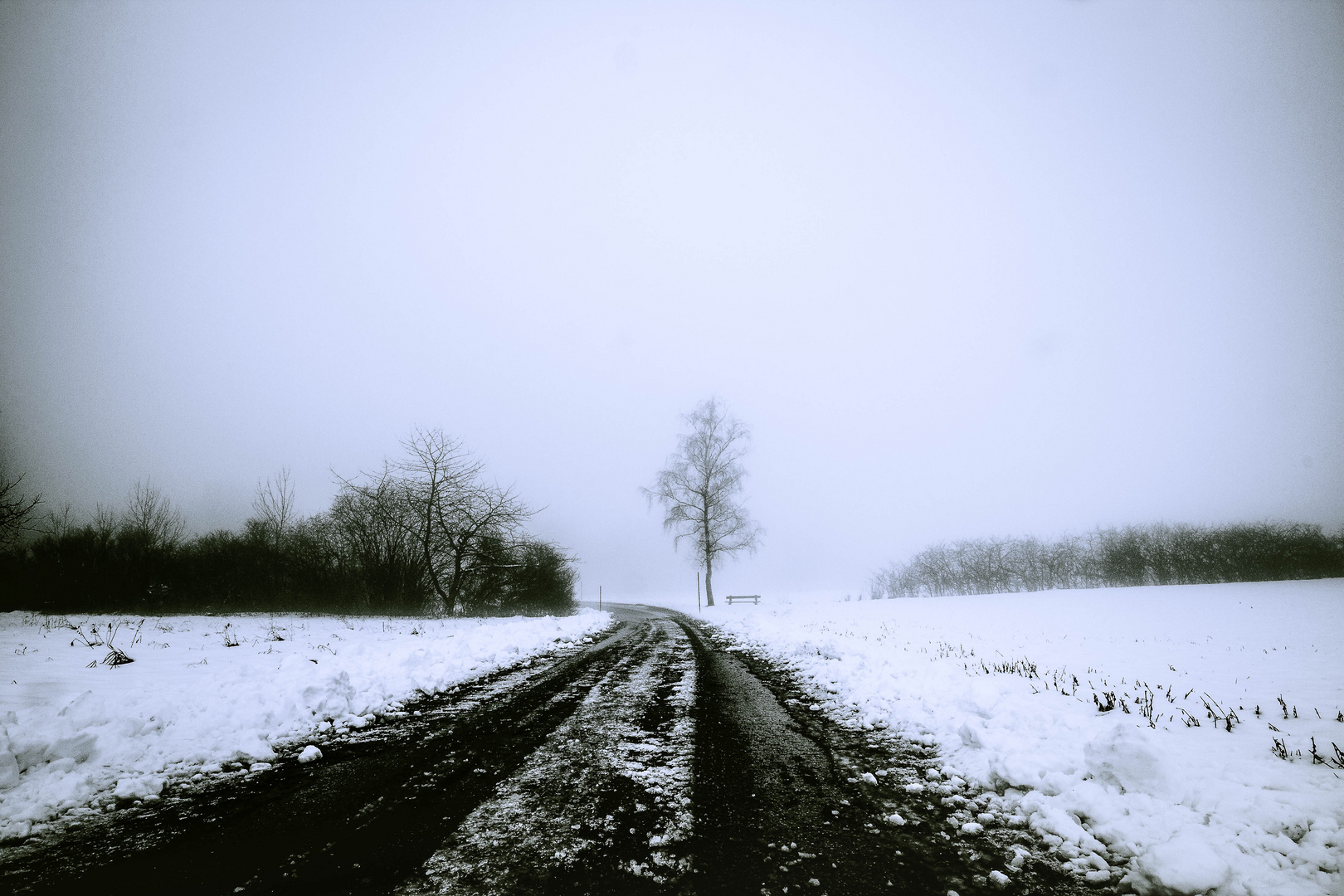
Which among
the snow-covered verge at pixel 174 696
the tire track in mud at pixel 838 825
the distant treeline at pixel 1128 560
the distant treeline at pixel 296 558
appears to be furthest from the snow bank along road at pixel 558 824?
the distant treeline at pixel 1128 560

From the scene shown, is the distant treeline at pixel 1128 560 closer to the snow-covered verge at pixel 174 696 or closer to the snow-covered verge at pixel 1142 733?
the snow-covered verge at pixel 1142 733

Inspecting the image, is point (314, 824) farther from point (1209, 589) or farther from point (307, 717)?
point (1209, 589)

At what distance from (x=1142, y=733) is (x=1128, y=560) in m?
29.7

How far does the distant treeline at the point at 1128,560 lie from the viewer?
22688mm

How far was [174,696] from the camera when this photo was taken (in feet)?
16.8

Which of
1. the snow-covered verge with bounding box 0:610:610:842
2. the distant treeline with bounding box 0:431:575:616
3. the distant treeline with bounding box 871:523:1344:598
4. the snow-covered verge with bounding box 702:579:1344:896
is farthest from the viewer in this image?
the distant treeline with bounding box 871:523:1344:598

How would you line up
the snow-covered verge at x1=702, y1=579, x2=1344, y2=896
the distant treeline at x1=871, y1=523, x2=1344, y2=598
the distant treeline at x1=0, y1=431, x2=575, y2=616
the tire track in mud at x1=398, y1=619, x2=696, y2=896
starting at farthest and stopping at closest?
the distant treeline at x1=871, y1=523, x2=1344, y2=598
the distant treeline at x1=0, y1=431, x2=575, y2=616
the snow-covered verge at x1=702, y1=579, x2=1344, y2=896
the tire track in mud at x1=398, y1=619, x2=696, y2=896

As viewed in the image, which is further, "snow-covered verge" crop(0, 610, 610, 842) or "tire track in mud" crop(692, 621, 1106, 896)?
"snow-covered verge" crop(0, 610, 610, 842)

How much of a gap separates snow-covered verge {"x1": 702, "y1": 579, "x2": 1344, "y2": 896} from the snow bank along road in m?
0.43

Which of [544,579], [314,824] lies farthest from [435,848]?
[544,579]

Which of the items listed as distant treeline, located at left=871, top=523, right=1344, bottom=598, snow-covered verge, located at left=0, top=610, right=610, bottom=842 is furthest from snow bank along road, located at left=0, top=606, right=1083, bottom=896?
distant treeline, located at left=871, top=523, right=1344, bottom=598

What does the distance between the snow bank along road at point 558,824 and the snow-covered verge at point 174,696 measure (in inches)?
15.4

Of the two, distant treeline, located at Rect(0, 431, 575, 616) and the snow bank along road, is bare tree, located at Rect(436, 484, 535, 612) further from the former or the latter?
the snow bank along road

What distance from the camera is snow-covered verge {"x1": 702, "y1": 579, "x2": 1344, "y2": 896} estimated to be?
106 inches
